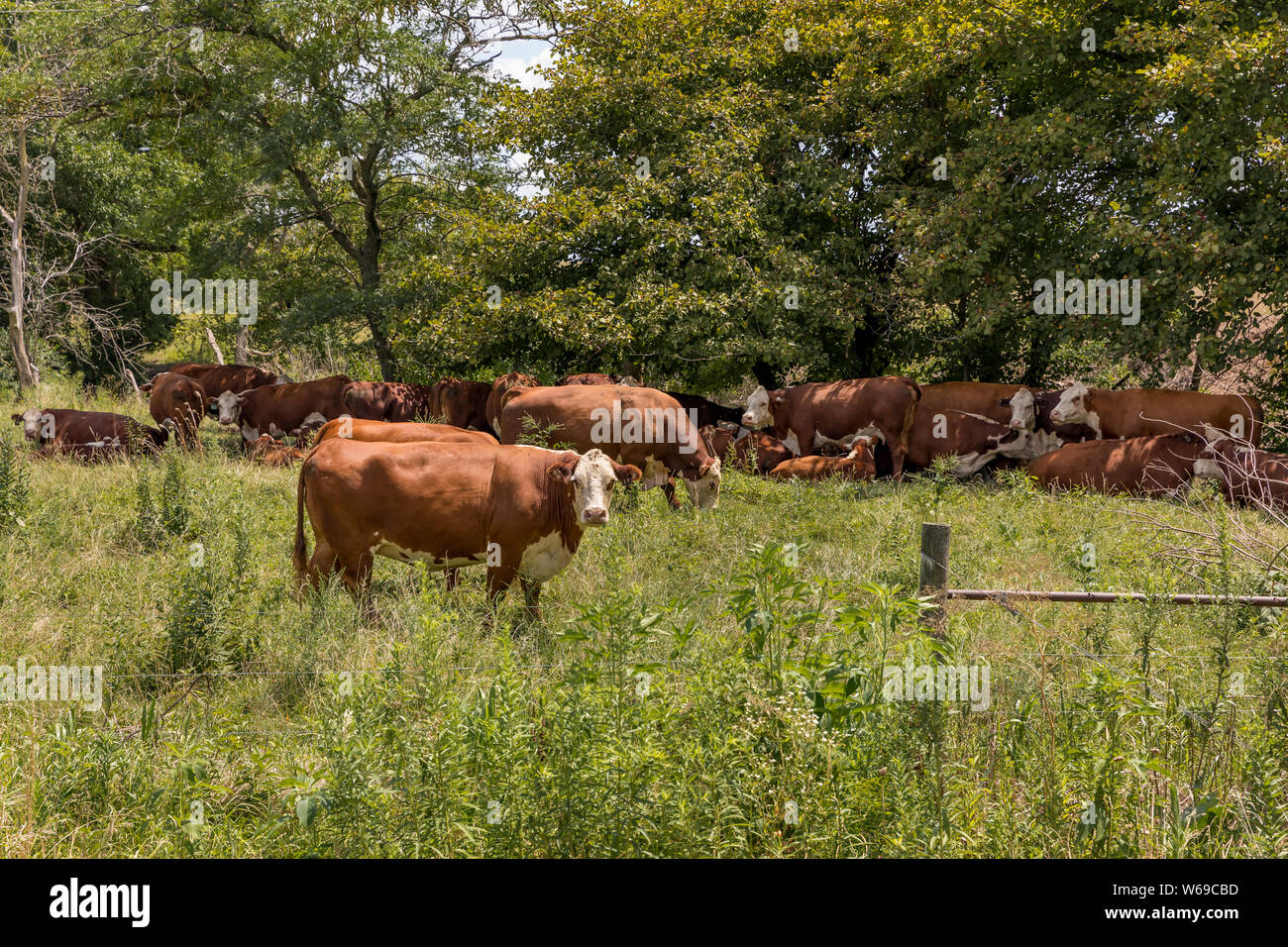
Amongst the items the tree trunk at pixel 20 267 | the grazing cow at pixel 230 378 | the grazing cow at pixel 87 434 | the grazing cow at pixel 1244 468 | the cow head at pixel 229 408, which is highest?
the tree trunk at pixel 20 267

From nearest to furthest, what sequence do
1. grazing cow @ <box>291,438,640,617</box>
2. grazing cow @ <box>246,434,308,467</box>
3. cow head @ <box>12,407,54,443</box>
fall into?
grazing cow @ <box>291,438,640,617</box>, grazing cow @ <box>246,434,308,467</box>, cow head @ <box>12,407,54,443</box>

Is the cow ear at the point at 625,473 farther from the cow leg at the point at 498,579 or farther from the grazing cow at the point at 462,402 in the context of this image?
the grazing cow at the point at 462,402

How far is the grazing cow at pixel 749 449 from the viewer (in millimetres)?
13773

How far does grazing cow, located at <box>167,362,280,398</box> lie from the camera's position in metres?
17.9

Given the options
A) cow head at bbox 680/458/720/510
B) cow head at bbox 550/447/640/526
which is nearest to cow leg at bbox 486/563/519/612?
cow head at bbox 550/447/640/526

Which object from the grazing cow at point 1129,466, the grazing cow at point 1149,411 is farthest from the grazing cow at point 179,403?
the grazing cow at point 1149,411

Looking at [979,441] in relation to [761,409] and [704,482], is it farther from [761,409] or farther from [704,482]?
[704,482]

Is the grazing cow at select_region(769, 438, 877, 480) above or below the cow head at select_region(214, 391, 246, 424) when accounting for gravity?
below

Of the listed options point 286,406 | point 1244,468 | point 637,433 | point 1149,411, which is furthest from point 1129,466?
point 286,406

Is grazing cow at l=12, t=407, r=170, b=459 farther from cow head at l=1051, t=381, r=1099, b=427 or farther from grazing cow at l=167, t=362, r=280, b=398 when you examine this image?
cow head at l=1051, t=381, r=1099, b=427

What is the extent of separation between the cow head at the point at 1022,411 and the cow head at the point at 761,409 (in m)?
3.71

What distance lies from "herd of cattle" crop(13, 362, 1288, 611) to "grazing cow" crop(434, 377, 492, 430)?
3 cm

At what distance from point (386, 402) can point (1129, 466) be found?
12.2 meters

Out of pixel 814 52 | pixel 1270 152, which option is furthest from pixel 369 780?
pixel 814 52
